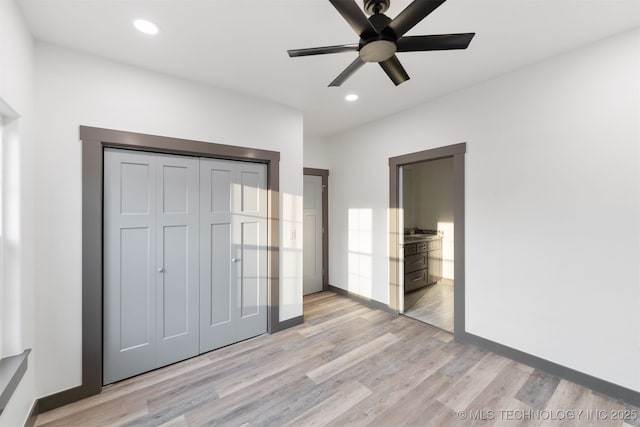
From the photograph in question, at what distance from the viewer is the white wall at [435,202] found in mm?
5129

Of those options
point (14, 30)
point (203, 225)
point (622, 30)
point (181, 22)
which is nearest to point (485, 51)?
point (622, 30)

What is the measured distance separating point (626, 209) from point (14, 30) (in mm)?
4158

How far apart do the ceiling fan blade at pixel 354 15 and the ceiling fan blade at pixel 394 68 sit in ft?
0.91

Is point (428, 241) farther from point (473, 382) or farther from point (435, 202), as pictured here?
point (473, 382)

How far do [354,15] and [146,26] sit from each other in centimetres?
151

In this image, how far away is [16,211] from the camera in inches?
64.0

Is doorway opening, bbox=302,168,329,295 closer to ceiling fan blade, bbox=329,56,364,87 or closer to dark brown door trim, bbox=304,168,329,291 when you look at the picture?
dark brown door trim, bbox=304,168,329,291

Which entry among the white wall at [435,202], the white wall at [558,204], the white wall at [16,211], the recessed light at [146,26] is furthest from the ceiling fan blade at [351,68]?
the white wall at [435,202]

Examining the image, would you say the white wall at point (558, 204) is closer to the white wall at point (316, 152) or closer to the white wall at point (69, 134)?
the white wall at point (316, 152)

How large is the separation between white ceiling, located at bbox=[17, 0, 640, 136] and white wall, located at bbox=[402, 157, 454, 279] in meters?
2.73

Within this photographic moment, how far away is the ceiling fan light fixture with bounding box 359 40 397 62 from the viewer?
1.41m

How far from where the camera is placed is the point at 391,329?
3164mm

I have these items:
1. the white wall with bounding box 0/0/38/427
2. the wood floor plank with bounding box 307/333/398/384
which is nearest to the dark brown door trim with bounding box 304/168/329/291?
the wood floor plank with bounding box 307/333/398/384

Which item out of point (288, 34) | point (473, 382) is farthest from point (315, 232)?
point (288, 34)
